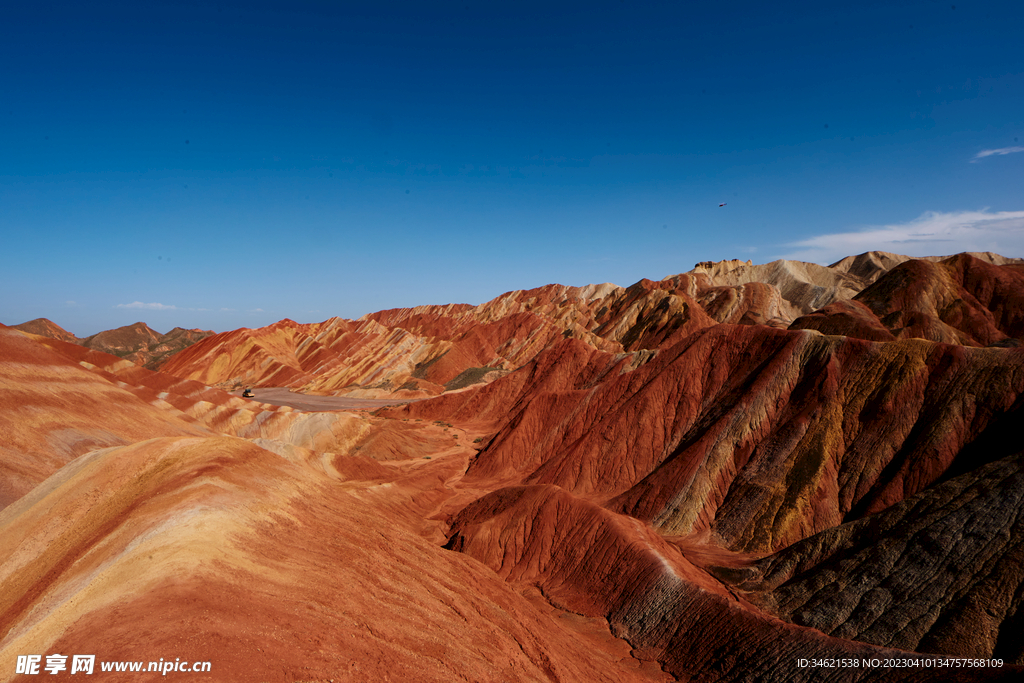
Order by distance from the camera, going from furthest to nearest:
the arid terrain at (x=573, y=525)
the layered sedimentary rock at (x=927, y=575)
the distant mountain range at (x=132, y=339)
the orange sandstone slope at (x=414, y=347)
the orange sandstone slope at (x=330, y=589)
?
1. the distant mountain range at (x=132, y=339)
2. the orange sandstone slope at (x=414, y=347)
3. the layered sedimentary rock at (x=927, y=575)
4. the arid terrain at (x=573, y=525)
5. the orange sandstone slope at (x=330, y=589)

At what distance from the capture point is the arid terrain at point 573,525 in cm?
1307

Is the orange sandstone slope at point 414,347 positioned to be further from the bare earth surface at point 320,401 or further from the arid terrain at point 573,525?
the arid terrain at point 573,525

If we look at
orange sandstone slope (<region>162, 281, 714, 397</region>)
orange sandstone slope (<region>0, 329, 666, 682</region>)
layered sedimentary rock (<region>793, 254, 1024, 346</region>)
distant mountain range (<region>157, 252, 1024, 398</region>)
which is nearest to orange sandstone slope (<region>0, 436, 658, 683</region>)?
orange sandstone slope (<region>0, 329, 666, 682</region>)

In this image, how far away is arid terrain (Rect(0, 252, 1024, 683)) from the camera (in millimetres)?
13070

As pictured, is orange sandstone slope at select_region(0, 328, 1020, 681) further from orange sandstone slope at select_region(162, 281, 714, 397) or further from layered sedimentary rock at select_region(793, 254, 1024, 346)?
orange sandstone slope at select_region(162, 281, 714, 397)

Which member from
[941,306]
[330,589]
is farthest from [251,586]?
[941,306]

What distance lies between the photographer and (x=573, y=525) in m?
27.1

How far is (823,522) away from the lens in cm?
2572

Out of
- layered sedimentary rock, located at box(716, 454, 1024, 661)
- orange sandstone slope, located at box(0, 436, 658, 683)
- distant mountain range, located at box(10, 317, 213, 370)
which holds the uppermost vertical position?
distant mountain range, located at box(10, 317, 213, 370)

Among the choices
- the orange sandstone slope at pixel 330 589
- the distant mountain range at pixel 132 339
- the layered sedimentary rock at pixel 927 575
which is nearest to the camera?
the orange sandstone slope at pixel 330 589

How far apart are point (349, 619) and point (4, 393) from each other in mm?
35937

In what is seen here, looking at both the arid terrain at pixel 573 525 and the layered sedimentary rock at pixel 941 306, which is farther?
the layered sedimentary rock at pixel 941 306

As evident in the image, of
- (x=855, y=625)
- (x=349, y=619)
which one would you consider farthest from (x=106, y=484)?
(x=855, y=625)

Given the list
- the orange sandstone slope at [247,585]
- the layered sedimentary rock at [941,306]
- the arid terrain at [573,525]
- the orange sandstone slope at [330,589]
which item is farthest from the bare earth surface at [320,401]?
the layered sedimentary rock at [941,306]
